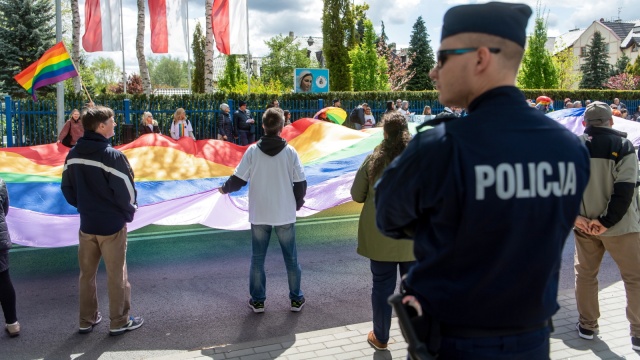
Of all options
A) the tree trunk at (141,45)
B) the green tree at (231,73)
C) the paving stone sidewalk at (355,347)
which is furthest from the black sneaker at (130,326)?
the green tree at (231,73)

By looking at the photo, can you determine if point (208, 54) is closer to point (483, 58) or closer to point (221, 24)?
point (221, 24)

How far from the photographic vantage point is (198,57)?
53812 millimetres

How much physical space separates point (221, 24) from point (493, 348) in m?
22.8

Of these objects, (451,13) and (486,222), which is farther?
(451,13)

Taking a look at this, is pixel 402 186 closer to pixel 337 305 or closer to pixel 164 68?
pixel 337 305

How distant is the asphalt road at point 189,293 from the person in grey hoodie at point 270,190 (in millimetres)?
443

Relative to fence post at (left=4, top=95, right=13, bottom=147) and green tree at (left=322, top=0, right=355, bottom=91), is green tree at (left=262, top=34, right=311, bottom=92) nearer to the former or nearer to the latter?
green tree at (left=322, top=0, right=355, bottom=91)

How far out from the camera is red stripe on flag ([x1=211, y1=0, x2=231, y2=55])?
23062mm

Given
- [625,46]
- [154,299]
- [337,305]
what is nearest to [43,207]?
[154,299]

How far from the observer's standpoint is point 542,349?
80.7 inches

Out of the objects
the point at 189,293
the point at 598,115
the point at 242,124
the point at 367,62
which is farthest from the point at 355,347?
the point at 367,62

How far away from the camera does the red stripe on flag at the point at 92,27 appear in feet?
73.7

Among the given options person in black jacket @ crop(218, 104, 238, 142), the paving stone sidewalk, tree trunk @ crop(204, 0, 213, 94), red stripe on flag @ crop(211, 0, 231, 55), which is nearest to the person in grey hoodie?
the paving stone sidewalk

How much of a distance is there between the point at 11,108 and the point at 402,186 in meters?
18.8
